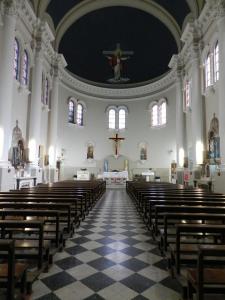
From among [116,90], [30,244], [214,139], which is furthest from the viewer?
[116,90]

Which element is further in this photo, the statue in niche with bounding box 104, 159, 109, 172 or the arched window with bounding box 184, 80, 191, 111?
the statue in niche with bounding box 104, 159, 109, 172

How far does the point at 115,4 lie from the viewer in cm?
2052

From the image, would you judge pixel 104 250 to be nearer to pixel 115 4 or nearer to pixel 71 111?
pixel 71 111

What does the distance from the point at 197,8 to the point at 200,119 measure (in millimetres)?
6653

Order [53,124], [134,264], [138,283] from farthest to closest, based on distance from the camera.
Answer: [53,124] < [134,264] < [138,283]

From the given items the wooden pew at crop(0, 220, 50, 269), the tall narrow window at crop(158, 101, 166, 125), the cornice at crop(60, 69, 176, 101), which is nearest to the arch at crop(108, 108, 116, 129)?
the cornice at crop(60, 69, 176, 101)

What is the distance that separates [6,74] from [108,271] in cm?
1023

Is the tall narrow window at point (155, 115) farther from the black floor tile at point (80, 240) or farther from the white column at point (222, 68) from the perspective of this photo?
the black floor tile at point (80, 240)

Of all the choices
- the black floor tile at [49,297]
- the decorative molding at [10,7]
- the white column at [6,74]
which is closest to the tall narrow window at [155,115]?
the white column at [6,74]

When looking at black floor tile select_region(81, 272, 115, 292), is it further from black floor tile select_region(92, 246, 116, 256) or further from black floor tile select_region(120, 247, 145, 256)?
black floor tile select_region(120, 247, 145, 256)

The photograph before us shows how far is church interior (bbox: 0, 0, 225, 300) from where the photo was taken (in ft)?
10.2

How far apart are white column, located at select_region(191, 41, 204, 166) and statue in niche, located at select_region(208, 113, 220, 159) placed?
2.46ft

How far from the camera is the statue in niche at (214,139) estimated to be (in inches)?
474

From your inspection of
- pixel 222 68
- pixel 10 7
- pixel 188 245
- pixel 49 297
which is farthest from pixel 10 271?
pixel 10 7
